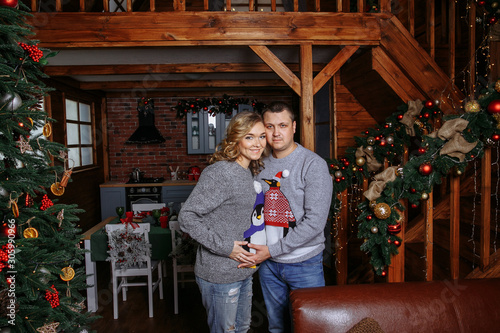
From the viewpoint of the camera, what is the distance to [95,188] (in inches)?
241

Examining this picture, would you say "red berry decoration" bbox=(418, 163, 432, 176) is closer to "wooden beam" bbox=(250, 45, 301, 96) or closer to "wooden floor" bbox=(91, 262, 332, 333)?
"wooden beam" bbox=(250, 45, 301, 96)

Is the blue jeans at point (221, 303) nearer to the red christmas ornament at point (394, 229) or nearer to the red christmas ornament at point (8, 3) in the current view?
the red christmas ornament at point (394, 229)

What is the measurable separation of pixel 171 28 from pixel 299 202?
6.10ft

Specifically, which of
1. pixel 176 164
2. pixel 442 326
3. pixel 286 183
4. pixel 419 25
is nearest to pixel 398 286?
pixel 442 326

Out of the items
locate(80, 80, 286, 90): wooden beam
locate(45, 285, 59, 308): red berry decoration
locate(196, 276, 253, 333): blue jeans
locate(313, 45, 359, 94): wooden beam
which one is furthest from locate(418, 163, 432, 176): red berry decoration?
locate(80, 80, 286, 90): wooden beam

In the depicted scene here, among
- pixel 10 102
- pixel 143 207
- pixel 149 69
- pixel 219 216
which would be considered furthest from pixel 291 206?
pixel 149 69

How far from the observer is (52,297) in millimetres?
1759

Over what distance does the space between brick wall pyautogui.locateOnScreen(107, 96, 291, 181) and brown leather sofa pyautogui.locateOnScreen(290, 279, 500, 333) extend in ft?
17.8

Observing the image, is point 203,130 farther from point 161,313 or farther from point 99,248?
point 161,313

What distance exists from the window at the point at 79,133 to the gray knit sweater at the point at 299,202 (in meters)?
4.19

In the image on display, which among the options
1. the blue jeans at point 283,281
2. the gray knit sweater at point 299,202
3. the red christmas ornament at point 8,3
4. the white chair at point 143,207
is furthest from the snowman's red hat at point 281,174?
the white chair at point 143,207

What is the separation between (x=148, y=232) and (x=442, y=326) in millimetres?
2553

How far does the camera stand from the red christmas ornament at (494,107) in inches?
70.0

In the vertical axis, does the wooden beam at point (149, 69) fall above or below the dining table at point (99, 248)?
above
